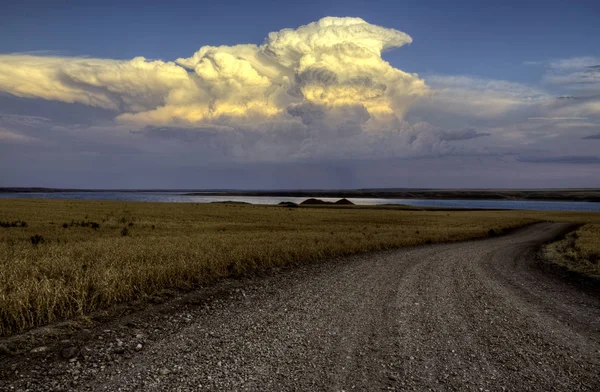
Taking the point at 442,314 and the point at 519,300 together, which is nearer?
the point at 442,314

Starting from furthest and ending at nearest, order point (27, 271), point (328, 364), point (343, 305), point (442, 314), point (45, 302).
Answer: point (27, 271) < point (343, 305) < point (442, 314) < point (45, 302) < point (328, 364)

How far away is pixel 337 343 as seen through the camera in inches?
300

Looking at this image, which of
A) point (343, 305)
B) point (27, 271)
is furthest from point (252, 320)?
point (27, 271)

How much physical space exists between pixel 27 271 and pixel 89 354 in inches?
246

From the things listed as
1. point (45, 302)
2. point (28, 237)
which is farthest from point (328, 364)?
point (28, 237)

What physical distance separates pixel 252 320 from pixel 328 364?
3.00 metres

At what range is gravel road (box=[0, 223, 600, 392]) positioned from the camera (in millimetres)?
6051

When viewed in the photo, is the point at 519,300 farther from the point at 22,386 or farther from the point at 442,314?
the point at 22,386

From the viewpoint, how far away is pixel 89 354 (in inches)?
272

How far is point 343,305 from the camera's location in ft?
34.4

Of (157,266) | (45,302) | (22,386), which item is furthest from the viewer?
(157,266)

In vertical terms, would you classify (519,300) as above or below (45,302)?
below

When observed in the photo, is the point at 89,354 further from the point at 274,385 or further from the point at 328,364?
the point at 328,364

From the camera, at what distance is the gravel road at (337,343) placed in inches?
238
